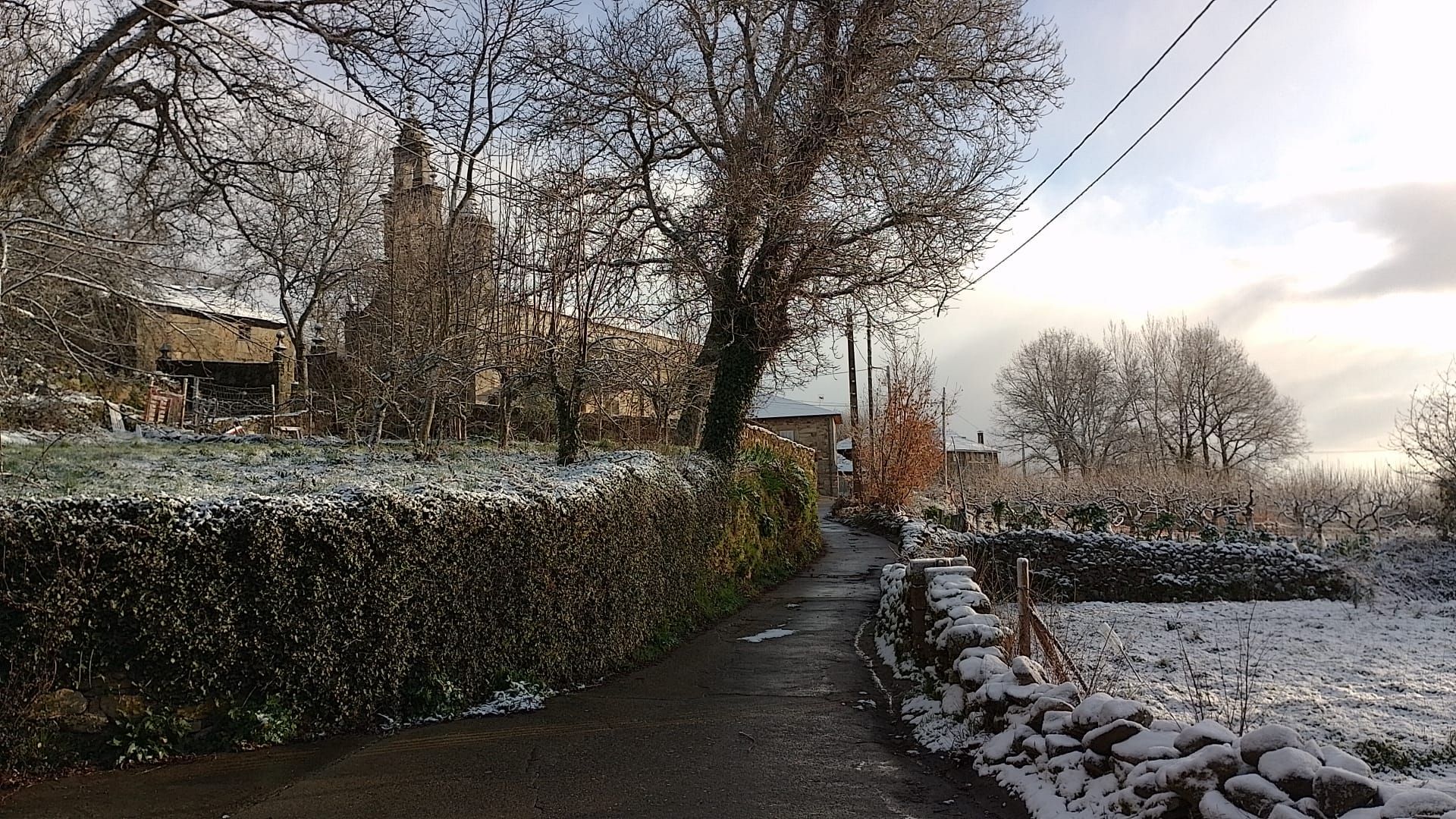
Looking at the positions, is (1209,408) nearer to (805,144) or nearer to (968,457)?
(968,457)

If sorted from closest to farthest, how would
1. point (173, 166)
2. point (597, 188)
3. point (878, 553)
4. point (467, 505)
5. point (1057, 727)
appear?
point (1057, 727) < point (467, 505) < point (173, 166) < point (597, 188) < point (878, 553)

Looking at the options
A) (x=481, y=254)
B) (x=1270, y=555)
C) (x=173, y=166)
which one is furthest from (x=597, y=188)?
(x=1270, y=555)

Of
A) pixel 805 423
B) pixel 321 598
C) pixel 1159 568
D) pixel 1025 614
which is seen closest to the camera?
pixel 321 598

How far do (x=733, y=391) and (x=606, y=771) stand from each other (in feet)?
33.3

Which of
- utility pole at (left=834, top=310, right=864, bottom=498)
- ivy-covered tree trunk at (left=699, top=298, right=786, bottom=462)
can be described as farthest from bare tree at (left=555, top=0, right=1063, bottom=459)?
utility pole at (left=834, top=310, right=864, bottom=498)

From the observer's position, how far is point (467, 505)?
749 centimetres

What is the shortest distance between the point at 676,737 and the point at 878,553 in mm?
14811

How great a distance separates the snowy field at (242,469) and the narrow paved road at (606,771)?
2000mm

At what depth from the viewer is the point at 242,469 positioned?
26.8 ft

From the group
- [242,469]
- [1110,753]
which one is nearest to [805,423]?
[242,469]

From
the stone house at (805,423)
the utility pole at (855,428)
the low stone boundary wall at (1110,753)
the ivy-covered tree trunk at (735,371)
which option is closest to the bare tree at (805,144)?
the ivy-covered tree trunk at (735,371)

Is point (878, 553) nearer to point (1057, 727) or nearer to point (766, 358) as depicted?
point (766, 358)

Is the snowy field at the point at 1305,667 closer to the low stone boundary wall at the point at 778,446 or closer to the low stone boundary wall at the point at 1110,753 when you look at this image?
the low stone boundary wall at the point at 1110,753

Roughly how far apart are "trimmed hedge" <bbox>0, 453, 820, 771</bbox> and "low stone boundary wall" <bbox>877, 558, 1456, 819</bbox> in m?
3.42
